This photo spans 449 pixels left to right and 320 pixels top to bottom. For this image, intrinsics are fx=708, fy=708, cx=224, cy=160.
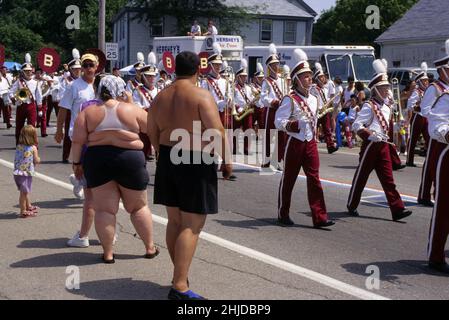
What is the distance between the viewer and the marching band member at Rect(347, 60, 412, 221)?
8.79 metres

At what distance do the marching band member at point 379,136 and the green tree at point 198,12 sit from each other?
42997 millimetres

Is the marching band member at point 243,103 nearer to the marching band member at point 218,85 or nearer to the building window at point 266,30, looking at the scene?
the marching band member at point 218,85

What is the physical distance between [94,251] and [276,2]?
51.3 meters

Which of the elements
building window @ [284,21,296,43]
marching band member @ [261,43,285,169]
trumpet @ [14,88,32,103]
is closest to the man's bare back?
marching band member @ [261,43,285,169]

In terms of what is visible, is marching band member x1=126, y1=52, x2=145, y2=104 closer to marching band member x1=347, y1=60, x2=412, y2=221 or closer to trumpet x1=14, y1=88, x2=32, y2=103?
trumpet x1=14, y1=88, x2=32, y2=103

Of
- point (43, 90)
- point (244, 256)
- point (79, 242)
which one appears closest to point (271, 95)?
point (244, 256)

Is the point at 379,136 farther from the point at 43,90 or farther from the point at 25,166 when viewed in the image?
the point at 43,90

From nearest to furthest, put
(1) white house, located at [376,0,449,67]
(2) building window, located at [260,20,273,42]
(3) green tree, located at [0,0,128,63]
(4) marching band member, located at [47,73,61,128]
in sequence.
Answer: (4) marching band member, located at [47,73,61,128] < (1) white house, located at [376,0,449,67] < (2) building window, located at [260,20,273,42] < (3) green tree, located at [0,0,128,63]

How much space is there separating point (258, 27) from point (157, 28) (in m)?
7.79

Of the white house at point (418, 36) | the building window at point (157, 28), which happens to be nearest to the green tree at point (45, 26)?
the building window at point (157, 28)

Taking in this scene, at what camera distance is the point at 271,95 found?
13.6 metres

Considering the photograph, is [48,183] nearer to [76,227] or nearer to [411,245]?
[76,227]

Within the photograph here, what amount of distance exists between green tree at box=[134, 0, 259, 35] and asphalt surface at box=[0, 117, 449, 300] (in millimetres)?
41888
